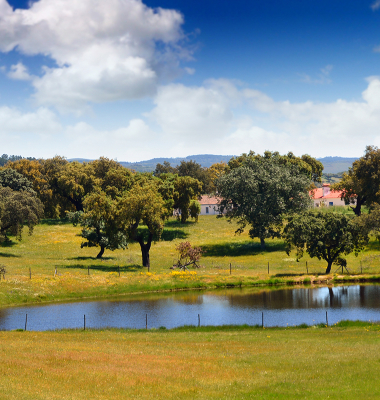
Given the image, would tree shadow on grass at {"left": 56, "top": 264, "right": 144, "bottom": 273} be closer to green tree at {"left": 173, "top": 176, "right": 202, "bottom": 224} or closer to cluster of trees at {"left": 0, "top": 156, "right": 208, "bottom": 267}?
cluster of trees at {"left": 0, "top": 156, "right": 208, "bottom": 267}

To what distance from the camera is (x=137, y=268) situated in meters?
76.4

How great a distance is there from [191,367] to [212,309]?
92.3ft

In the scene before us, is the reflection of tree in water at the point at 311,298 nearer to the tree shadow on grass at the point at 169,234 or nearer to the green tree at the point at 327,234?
the green tree at the point at 327,234

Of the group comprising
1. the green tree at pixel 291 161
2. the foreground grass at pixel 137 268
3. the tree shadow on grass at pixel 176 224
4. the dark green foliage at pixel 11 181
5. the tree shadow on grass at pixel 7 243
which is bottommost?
the foreground grass at pixel 137 268

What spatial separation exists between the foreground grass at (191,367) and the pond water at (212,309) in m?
10.2

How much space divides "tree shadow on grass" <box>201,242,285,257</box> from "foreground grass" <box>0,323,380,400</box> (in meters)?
59.1

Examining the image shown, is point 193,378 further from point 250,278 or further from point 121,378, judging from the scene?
point 250,278

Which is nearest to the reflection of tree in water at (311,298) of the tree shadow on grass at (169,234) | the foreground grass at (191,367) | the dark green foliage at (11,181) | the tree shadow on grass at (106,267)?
the foreground grass at (191,367)

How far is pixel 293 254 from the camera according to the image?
91062mm

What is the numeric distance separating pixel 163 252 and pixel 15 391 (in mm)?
77958

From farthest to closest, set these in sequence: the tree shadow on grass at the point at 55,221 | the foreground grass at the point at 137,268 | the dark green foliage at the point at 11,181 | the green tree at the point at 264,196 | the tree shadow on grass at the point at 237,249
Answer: the tree shadow on grass at the point at 55,221
the dark green foliage at the point at 11,181
the green tree at the point at 264,196
the tree shadow on grass at the point at 237,249
the foreground grass at the point at 137,268

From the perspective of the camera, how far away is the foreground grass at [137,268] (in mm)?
60172

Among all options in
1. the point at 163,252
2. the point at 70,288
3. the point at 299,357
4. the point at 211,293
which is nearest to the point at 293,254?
the point at 163,252

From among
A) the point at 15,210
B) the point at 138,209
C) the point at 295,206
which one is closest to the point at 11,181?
the point at 15,210
